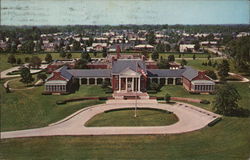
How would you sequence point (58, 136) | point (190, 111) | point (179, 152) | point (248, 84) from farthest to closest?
point (248, 84), point (190, 111), point (58, 136), point (179, 152)

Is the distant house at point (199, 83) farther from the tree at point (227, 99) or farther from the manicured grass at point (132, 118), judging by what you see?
the manicured grass at point (132, 118)

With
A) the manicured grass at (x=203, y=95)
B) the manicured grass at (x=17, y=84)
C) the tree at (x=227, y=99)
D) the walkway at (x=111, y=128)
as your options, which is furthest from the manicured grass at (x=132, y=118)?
the manicured grass at (x=17, y=84)

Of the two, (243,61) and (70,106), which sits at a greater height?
(243,61)

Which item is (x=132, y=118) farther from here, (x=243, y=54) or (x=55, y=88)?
(x=243, y=54)

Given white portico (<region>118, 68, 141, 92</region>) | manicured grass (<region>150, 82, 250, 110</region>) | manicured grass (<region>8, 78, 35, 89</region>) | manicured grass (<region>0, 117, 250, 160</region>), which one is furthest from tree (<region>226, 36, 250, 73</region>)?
manicured grass (<region>8, 78, 35, 89</region>)

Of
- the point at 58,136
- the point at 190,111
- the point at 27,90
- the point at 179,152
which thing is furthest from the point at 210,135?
the point at 27,90

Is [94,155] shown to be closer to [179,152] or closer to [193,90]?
[179,152]
